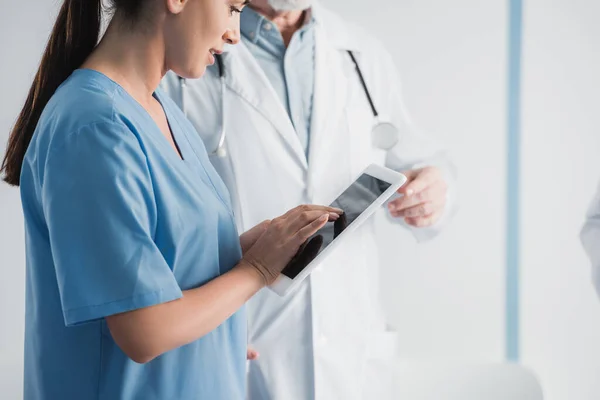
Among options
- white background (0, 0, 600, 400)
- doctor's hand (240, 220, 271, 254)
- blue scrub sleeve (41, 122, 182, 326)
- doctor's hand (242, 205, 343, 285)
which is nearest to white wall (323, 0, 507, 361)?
white background (0, 0, 600, 400)

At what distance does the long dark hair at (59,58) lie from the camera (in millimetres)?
813

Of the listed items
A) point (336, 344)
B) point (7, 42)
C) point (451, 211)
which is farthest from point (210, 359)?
point (7, 42)

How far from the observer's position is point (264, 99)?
4.11ft

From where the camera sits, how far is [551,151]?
5.74 ft

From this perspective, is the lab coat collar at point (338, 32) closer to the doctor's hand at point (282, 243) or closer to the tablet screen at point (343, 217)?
the tablet screen at point (343, 217)

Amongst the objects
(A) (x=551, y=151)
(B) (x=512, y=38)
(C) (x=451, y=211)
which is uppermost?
(B) (x=512, y=38)

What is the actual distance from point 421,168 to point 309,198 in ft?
0.75

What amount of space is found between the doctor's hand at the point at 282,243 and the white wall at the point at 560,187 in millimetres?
1083

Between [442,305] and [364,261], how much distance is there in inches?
21.9

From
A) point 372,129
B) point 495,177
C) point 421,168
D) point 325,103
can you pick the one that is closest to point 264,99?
point 325,103

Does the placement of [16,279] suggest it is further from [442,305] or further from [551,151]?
[551,151]

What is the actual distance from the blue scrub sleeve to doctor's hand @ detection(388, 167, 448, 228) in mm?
631

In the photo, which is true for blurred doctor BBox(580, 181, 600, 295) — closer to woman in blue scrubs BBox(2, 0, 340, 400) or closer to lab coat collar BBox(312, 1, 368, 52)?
lab coat collar BBox(312, 1, 368, 52)

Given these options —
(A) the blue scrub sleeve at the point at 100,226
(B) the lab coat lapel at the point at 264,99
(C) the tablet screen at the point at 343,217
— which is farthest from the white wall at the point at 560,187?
(A) the blue scrub sleeve at the point at 100,226
